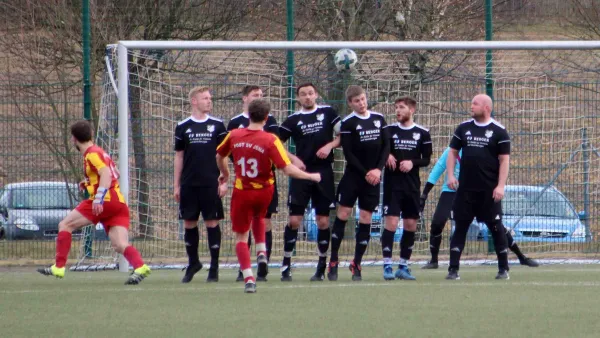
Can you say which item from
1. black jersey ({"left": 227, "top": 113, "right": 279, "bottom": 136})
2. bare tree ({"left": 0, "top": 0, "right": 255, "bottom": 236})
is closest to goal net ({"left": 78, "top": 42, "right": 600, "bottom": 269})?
bare tree ({"left": 0, "top": 0, "right": 255, "bottom": 236})

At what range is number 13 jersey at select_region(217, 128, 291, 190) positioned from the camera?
9164mm

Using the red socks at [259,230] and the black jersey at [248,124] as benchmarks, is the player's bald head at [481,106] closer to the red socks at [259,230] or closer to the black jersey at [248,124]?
the black jersey at [248,124]

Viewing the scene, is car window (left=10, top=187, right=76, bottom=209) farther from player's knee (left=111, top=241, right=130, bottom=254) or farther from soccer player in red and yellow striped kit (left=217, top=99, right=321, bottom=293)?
soccer player in red and yellow striped kit (left=217, top=99, right=321, bottom=293)

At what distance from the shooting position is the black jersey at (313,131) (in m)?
10.7

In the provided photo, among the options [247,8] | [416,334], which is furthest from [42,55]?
[416,334]

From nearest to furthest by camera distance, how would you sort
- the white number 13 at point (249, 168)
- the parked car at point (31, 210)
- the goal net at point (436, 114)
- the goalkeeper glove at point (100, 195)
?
the white number 13 at point (249, 168), the goalkeeper glove at point (100, 195), the goal net at point (436, 114), the parked car at point (31, 210)

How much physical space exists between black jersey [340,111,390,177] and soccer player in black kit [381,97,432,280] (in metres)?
0.12

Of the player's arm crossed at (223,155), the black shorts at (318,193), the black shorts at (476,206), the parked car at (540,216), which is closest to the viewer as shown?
the player's arm crossed at (223,155)

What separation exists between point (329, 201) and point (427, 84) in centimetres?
377

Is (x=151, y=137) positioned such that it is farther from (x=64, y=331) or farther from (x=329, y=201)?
(x=64, y=331)

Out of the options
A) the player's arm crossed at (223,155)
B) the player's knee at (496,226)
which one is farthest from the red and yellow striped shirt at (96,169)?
the player's knee at (496,226)

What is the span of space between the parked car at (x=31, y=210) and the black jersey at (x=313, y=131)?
482cm

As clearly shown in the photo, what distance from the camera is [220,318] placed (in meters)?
7.55

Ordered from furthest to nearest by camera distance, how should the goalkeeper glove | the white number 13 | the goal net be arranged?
the goal net < the goalkeeper glove < the white number 13
